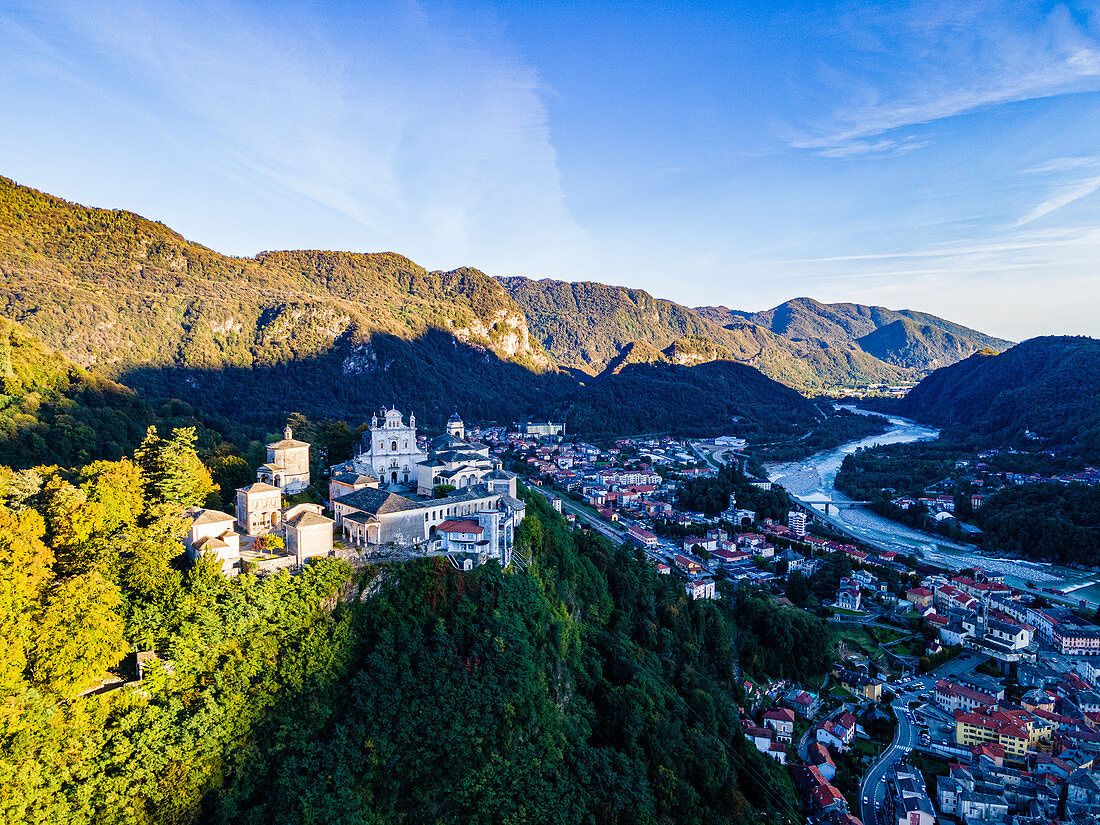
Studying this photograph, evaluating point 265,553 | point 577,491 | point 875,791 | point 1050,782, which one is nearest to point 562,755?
point 265,553

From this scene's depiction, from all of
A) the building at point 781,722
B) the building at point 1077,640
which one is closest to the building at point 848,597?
the building at point 1077,640

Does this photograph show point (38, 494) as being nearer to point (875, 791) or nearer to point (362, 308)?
point (875, 791)

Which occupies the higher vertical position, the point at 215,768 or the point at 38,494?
the point at 38,494

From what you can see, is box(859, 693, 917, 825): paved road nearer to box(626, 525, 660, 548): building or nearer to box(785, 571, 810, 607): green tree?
box(785, 571, 810, 607): green tree

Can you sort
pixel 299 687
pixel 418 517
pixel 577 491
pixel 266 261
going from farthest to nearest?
pixel 266 261 < pixel 577 491 < pixel 418 517 < pixel 299 687

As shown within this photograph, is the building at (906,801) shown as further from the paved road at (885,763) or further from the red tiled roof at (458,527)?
the red tiled roof at (458,527)

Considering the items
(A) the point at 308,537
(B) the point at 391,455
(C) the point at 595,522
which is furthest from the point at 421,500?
(C) the point at 595,522
